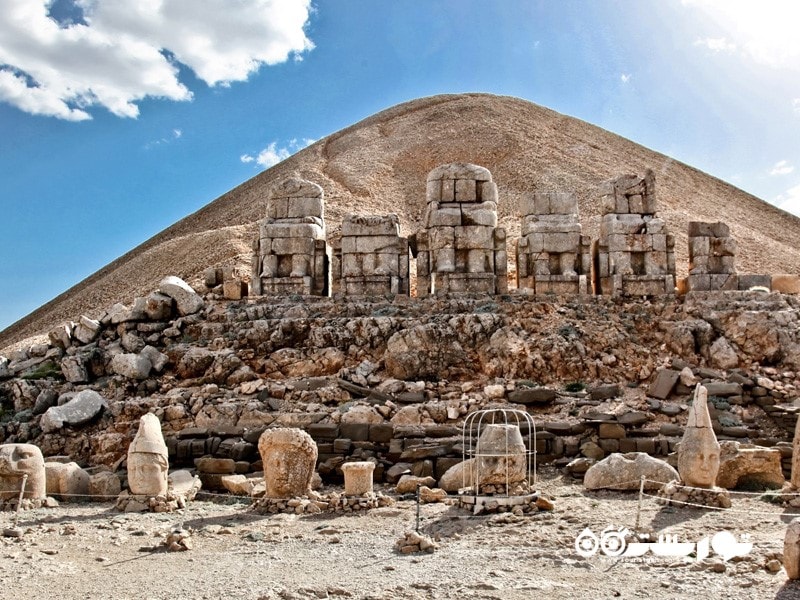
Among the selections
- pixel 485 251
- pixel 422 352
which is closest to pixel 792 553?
pixel 422 352

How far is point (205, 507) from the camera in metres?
12.5

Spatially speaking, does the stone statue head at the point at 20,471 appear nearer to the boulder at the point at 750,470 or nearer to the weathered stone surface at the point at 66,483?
the weathered stone surface at the point at 66,483

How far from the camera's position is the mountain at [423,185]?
137 ft

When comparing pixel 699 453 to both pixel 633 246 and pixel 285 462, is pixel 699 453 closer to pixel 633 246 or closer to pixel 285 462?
pixel 285 462

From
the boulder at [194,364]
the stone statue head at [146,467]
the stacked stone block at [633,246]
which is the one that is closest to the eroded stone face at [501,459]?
the stone statue head at [146,467]

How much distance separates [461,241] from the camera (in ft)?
65.0

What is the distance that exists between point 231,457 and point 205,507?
213 cm

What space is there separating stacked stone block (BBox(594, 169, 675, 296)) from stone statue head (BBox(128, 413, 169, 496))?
11.3 m

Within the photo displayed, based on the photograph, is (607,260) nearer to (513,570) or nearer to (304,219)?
(304,219)

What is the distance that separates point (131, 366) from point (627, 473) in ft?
33.8

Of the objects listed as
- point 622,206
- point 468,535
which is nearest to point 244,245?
point 622,206

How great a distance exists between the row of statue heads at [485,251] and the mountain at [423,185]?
14437mm

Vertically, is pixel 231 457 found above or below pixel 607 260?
below

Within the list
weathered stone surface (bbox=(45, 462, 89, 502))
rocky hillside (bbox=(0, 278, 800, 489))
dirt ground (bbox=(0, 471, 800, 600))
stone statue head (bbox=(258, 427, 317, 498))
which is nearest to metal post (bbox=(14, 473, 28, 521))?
dirt ground (bbox=(0, 471, 800, 600))
